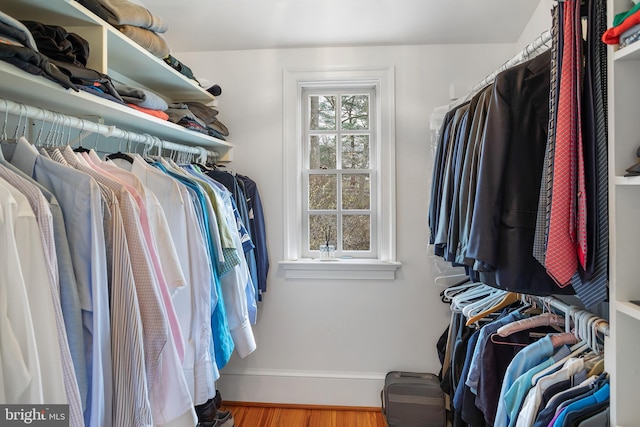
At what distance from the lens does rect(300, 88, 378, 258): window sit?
2449mm

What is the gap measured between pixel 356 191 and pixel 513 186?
1396 millimetres

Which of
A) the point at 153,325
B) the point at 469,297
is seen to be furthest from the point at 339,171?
the point at 153,325

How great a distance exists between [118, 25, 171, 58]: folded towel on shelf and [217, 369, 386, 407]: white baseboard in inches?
73.9

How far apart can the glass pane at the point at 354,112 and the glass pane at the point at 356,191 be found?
0.33 metres

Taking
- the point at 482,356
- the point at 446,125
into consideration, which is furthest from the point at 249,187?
the point at 482,356

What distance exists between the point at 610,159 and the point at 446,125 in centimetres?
85

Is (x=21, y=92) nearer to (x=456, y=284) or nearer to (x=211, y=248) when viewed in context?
(x=211, y=248)

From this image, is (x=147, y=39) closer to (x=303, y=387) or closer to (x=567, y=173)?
(x=567, y=173)

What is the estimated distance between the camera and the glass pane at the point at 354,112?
8.07 feet

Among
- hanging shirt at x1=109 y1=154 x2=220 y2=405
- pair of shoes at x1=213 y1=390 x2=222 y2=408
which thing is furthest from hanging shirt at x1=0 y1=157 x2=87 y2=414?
pair of shoes at x1=213 y1=390 x2=222 y2=408

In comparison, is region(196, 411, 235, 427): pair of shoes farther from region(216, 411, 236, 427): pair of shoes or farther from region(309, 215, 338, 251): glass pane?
region(309, 215, 338, 251): glass pane

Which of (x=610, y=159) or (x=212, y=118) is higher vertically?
(x=212, y=118)

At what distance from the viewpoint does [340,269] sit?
2.32 metres

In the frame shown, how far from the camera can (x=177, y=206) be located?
1367 mm
